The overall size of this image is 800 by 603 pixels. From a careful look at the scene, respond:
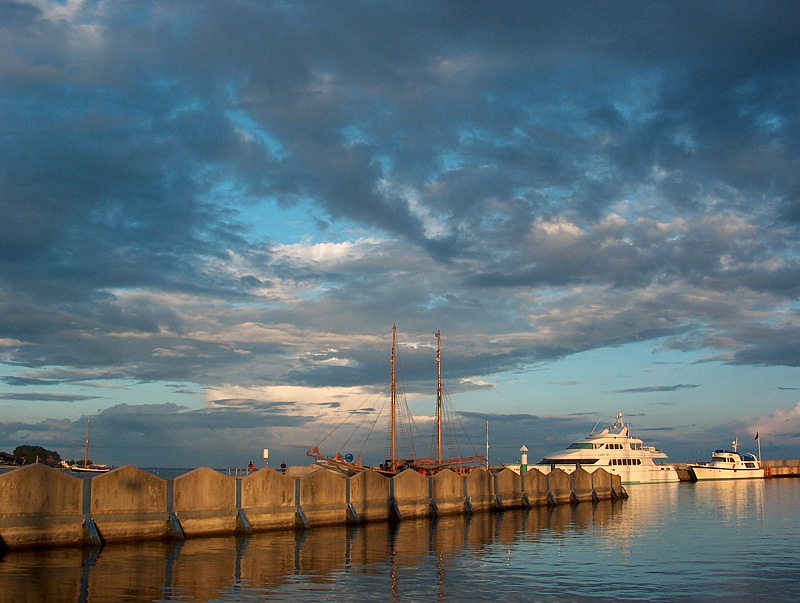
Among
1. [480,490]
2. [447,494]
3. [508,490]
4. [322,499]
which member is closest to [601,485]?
[508,490]

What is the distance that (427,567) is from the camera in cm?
2400

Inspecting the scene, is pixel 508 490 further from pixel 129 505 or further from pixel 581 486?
pixel 129 505

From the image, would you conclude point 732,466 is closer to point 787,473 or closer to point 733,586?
point 787,473

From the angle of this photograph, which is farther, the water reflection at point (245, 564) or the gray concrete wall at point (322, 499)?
the gray concrete wall at point (322, 499)

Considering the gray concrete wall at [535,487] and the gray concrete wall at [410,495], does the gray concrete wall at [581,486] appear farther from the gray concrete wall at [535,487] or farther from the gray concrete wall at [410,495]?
the gray concrete wall at [410,495]

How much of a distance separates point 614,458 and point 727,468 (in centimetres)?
3221

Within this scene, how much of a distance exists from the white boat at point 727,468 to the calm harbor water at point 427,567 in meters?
94.8

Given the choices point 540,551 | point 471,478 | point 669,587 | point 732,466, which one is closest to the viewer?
point 669,587

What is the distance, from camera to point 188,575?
70.3 feet

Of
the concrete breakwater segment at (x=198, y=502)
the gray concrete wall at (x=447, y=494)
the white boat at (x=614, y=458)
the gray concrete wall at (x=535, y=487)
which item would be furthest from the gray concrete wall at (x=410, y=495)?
the white boat at (x=614, y=458)

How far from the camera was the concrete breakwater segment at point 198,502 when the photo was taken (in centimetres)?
2480

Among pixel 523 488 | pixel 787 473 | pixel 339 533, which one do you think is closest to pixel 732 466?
pixel 787 473

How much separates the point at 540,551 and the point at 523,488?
2069 centimetres

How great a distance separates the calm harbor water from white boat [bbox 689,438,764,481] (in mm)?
94838
